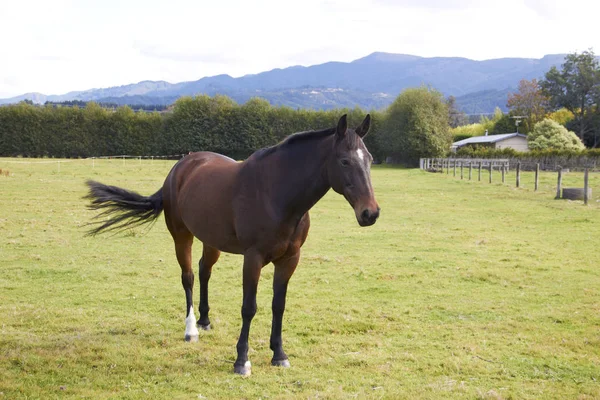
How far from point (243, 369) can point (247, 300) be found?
2.19 ft

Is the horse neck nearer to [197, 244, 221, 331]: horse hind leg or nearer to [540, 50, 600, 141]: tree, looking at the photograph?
[197, 244, 221, 331]: horse hind leg

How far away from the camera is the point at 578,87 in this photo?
85.6 metres

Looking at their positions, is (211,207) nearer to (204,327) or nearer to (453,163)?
(204,327)

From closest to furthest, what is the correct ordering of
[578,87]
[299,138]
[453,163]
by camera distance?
[299,138]
[453,163]
[578,87]

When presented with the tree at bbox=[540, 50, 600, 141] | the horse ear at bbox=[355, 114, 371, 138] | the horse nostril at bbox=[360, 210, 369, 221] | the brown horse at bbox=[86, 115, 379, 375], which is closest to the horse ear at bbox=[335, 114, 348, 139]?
the brown horse at bbox=[86, 115, 379, 375]

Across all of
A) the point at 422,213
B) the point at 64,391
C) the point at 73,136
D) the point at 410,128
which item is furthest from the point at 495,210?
the point at 73,136

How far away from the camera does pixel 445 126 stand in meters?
66.4

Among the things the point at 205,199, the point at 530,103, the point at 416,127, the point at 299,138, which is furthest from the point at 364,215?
the point at 530,103

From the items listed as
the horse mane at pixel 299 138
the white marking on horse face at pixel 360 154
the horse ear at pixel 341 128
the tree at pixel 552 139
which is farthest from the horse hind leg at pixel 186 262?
the tree at pixel 552 139

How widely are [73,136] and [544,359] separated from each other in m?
66.4

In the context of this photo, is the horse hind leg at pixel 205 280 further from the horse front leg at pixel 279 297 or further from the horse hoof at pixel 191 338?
the horse front leg at pixel 279 297

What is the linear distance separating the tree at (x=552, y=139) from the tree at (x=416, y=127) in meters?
10.5

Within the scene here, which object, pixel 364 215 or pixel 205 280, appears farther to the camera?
pixel 205 280

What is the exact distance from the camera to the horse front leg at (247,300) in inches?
200
